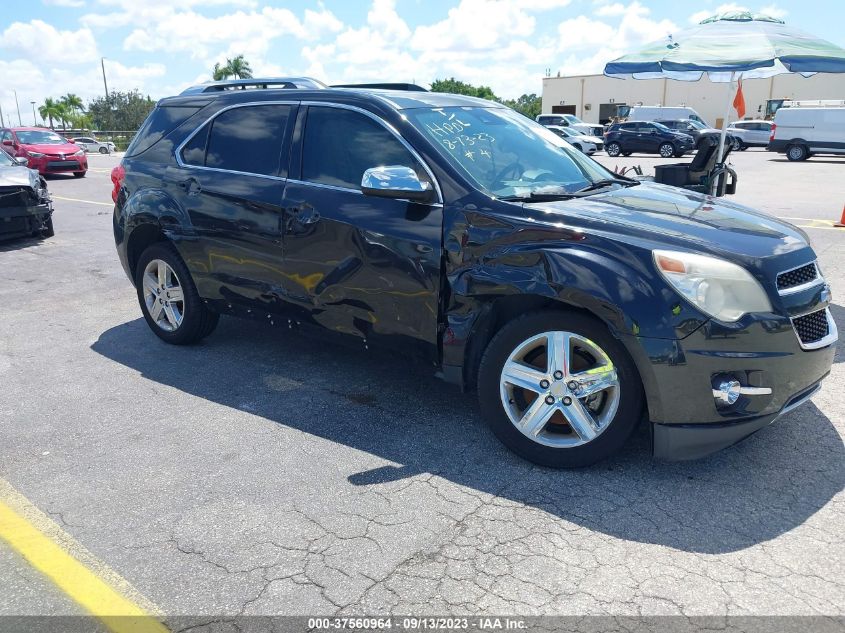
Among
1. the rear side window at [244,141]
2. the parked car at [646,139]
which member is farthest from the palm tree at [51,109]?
the rear side window at [244,141]

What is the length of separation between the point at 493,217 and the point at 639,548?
1.69m

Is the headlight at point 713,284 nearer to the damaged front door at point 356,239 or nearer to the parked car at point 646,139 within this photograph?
the damaged front door at point 356,239

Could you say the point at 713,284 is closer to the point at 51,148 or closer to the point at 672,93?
the point at 51,148

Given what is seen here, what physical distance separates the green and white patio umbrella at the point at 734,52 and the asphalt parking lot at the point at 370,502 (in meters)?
4.27

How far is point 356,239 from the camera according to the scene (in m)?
4.00

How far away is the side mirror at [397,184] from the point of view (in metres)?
3.63

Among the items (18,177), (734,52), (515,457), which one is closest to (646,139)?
(734,52)

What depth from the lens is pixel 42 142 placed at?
74.4 feet

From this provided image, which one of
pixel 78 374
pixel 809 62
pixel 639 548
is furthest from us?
pixel 809 62

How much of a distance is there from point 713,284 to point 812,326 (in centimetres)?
67

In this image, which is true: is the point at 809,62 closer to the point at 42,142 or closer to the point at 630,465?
the point at 630,465

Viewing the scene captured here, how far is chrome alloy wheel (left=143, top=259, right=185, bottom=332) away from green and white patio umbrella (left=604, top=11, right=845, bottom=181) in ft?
21.0

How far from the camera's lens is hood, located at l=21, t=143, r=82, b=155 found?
21953mm

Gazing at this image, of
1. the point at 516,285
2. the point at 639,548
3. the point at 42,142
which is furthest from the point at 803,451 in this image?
the point at 42,142
